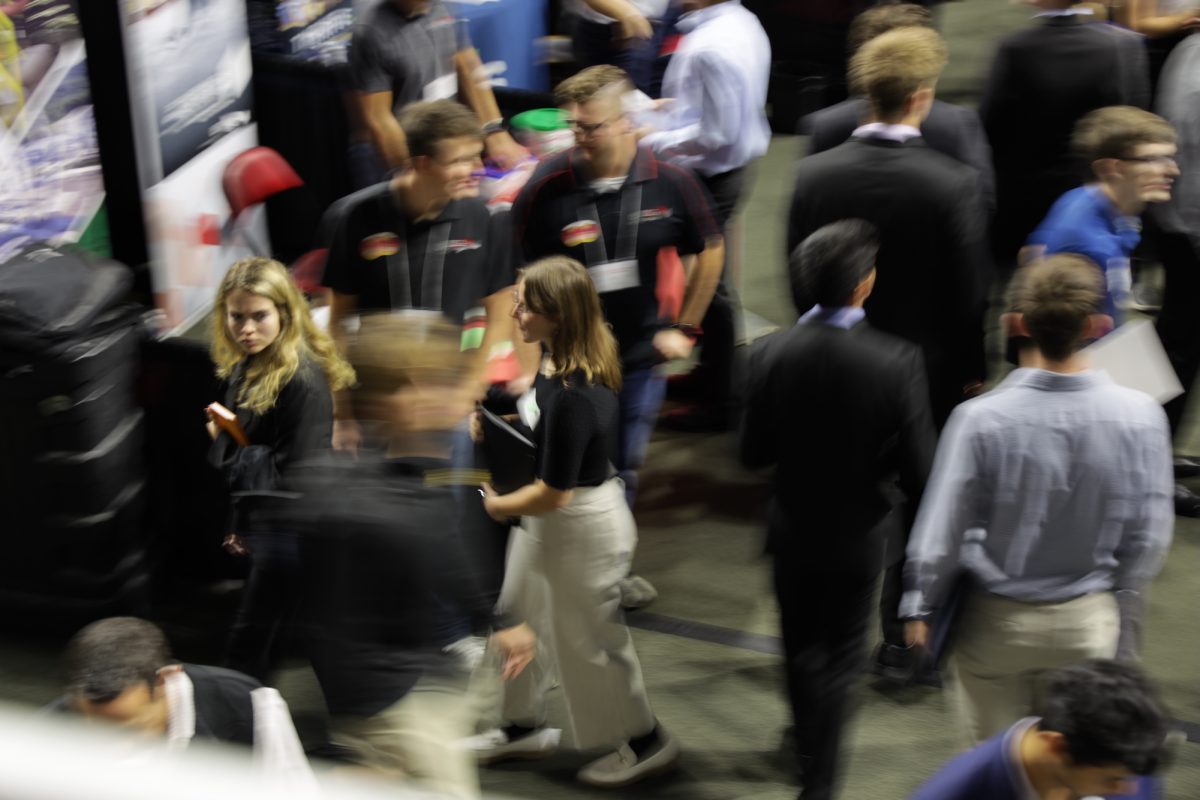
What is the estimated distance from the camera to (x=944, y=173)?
372 cm

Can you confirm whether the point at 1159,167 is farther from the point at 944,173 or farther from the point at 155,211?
the point at 155,211

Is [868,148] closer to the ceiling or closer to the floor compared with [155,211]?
closer to the ceiling

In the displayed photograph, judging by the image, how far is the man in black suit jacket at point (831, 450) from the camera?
123 inches

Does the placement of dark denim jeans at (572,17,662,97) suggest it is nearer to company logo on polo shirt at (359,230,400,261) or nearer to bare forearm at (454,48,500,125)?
bare forearm at (454,48,500,125)

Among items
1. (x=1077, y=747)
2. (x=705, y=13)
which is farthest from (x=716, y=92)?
(x=1077, y=747)

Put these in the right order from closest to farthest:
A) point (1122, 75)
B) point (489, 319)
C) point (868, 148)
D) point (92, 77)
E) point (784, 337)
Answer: point (784, 337)
point (868, 148)
point (489, 319)
point (1122, 75)
point (92, 77)

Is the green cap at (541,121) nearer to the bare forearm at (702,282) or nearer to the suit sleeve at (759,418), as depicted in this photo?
the bare forearm at (702,282)

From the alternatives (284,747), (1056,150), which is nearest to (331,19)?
(1056,150)

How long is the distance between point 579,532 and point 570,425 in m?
0.31

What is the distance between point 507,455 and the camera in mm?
3518

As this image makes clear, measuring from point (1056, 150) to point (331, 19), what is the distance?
3.32m

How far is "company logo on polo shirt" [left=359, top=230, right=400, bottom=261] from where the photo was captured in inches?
159

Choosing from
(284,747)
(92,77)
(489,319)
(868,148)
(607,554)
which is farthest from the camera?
(92,77)

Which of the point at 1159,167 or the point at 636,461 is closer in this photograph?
the point at 1159,167
